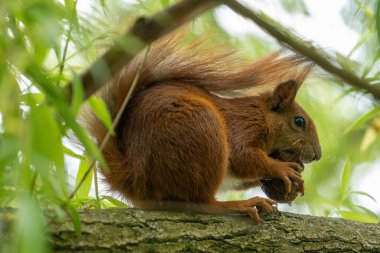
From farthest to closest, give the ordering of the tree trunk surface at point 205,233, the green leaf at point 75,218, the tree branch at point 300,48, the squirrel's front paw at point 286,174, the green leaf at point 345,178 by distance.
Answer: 1. the green leaf at point 345,178
2. the squirrel's front paw at point 286,174
3. the tree trunk surface at point 205,233
4. the green leaf at point 75,218
5. the tree branch at point 300,48

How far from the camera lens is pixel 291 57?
2.08 meters

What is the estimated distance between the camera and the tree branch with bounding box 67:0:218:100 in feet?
2.73

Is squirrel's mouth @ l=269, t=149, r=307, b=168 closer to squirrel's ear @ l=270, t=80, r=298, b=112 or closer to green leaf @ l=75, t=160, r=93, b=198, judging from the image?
squirrel's ear @ l=270, t=80, r=298, b=112

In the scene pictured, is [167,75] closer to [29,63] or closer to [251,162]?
[251,162]

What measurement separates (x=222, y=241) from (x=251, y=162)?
488 mm

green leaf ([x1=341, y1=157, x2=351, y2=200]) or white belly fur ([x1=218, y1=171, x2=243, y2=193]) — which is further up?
green leaf ([x1=341, y1=157, x2=351, y2=200])

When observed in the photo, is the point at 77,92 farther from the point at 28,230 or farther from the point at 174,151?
the point at 174,151

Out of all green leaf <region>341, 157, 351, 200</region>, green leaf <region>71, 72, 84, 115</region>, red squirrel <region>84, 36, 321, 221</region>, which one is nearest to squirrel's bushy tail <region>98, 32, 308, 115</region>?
red squirrel <region>84, 36, 321, 221</region>

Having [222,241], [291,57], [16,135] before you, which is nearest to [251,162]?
[291,57]

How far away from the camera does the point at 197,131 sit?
5.90 ft

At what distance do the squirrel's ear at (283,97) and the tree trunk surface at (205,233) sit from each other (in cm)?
60

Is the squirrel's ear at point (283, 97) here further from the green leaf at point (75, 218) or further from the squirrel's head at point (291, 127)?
the green leaf at point (75, 218)

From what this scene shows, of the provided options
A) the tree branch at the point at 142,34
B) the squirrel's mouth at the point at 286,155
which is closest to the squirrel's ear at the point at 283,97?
the squirrel's mouth at the point at 286,155

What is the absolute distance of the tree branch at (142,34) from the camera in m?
0.83
